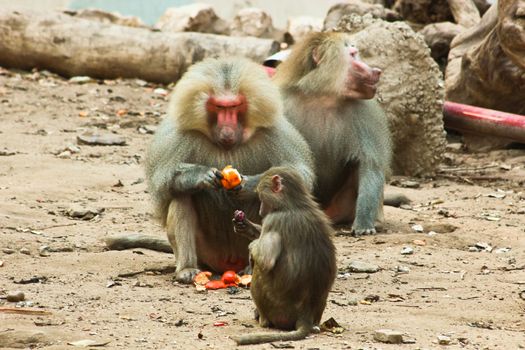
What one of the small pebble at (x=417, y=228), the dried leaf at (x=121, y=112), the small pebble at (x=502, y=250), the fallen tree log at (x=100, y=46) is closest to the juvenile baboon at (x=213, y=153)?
the small pebble at (x=502, y=250)

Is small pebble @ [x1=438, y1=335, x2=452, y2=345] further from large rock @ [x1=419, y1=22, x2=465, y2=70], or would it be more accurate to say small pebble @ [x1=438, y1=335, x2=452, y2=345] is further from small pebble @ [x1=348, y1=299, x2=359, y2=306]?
large rock @ [x1=419, y1=22, x2=465, y2=70]

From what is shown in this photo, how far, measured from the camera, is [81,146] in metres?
7.97

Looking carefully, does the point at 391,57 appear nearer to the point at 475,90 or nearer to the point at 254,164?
the point at 475,90

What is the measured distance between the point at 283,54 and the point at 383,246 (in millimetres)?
2942

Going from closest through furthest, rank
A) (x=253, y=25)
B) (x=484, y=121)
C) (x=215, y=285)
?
(x=215, y=285) < (x=484, y=121) < (x=253, y=25)

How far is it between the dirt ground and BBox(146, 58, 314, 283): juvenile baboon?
29cm

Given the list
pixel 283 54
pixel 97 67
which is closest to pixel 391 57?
pixel 283 54

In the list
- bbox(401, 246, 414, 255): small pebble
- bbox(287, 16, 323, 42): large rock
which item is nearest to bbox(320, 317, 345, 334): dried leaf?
bbox(401, 246, 414, 255): small pebble

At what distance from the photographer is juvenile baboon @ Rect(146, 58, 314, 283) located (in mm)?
4820

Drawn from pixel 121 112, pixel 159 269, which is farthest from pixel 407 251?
pixel 121 112

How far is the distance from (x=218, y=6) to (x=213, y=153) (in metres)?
7.66

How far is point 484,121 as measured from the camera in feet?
24.6

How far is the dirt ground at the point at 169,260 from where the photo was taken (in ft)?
12.6

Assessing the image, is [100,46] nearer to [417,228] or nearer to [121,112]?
[121,112]
